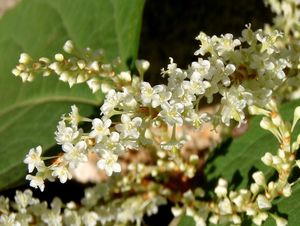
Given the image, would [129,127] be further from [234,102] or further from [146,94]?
[234,102]

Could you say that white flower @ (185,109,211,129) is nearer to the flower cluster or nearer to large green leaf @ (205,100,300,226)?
the flower cluster

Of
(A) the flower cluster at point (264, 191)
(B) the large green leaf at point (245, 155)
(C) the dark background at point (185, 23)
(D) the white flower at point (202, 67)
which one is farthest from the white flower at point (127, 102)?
(C) the dark background at point (185, 23)

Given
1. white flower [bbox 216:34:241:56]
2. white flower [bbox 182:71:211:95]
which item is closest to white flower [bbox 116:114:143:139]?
white flower [bbox 182:71:211:95]

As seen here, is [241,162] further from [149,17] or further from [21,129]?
[149,17]

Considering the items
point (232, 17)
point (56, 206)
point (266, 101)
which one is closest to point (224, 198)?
point (266, 101)

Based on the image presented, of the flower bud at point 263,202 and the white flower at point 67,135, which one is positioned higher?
the white flower at point 67,135

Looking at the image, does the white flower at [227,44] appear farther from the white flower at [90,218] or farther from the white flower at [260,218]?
the white flower at [90,218]
